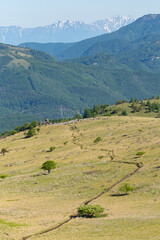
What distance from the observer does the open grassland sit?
41.3m

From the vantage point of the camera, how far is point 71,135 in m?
145

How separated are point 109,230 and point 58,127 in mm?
134449

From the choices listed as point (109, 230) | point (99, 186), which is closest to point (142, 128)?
point (99, 186)

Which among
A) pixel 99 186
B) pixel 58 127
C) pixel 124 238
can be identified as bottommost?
pixel 58 127

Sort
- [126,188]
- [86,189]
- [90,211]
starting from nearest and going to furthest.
Answer: 1. [90,211]
2. [126,188]
3. [86,189]

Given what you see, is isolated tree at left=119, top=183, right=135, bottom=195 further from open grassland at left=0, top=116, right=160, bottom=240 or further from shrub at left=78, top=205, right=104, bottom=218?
shrub at left=78, top=205, right=104, bottom=218

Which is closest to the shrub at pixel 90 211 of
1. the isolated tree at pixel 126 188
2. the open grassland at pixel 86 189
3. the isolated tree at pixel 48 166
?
the open grassland at pixel 86 189

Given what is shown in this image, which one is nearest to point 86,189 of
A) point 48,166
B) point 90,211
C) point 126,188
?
point 126,188

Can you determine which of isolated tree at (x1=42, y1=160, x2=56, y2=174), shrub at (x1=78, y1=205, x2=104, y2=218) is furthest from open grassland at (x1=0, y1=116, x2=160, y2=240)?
shrub at (x1=78, y1=205, x2=104, y2=218)

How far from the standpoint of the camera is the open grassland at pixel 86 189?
41.3m

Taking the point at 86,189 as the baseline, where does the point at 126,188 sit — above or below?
above

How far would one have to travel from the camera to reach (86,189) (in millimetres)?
62844

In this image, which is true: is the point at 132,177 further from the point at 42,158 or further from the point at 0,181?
the point at 42,158

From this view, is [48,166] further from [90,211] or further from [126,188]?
[90,211]
